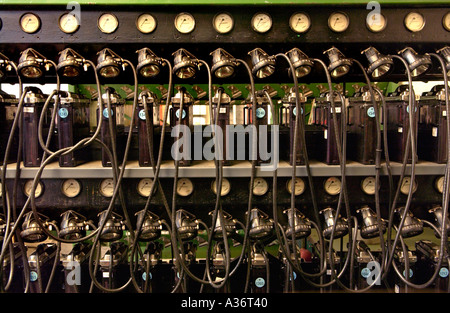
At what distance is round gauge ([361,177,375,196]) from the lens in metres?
1.44

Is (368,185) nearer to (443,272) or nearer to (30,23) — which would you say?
(443,272)

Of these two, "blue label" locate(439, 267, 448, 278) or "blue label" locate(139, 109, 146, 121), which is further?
"blue label" locate(439, 267, 448, 278)

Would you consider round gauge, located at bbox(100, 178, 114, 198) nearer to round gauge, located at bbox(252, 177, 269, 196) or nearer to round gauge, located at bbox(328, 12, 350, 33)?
round gauge, located at bbox(252, 177, 269, 196)

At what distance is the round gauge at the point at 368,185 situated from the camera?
144 centimetres

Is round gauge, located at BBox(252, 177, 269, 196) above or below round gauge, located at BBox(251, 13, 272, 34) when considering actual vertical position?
below

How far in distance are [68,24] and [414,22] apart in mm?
1631

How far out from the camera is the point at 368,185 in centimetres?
144

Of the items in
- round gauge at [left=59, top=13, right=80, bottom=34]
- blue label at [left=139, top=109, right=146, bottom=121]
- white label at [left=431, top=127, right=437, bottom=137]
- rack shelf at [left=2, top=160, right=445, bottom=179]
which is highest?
round gauge at [left=59, top=13, right=80, bottom=34]

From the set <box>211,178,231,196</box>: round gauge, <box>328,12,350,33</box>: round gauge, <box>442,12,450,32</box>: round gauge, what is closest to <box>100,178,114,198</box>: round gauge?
<box>211,178,231,196</box>: round gauge

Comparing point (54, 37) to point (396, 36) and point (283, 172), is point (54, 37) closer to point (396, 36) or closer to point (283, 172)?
point (283, 172)

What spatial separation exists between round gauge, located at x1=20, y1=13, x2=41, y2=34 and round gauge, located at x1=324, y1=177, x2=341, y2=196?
1539 mm

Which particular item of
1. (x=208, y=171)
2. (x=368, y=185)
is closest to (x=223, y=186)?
(x=208, y=171)

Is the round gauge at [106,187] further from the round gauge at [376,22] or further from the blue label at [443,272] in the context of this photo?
the blue label at [443,272]
